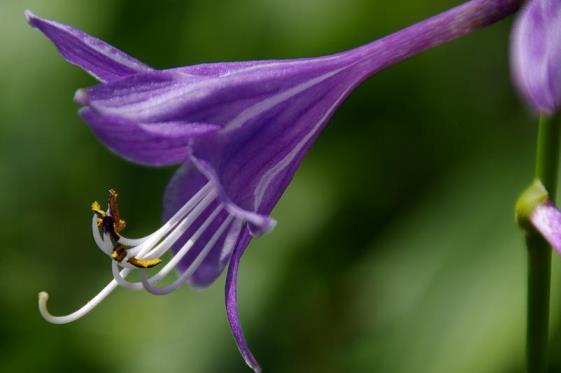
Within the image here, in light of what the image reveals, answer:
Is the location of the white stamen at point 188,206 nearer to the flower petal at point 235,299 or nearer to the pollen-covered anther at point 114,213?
the pollen-covered anther at point 114,213

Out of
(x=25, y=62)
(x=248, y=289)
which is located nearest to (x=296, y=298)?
(x=248, y=289)

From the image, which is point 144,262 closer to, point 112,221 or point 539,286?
point 112,221

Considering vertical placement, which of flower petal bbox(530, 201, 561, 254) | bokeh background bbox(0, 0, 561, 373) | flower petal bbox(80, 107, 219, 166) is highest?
flower petal bbox(80, 107, 219, 166)

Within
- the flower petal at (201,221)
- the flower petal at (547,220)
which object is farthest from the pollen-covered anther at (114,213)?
the flower petal at (547,220)

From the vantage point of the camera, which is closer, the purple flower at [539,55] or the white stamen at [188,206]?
the purple flower at [539,55]

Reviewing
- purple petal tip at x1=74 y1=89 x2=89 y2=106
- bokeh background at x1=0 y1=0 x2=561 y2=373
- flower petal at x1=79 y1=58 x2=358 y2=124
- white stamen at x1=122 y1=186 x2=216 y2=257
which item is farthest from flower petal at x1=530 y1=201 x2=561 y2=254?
bokeh background at x1=0 y1=0 x2=561 y2=373

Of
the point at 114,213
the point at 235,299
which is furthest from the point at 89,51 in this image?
the point at 235,299

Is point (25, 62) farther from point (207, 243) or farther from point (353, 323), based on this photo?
point (207, 243)

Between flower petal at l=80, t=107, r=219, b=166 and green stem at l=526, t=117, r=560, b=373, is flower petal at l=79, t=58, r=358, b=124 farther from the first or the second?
green stem at l=526, t=117, r=560, b=373
